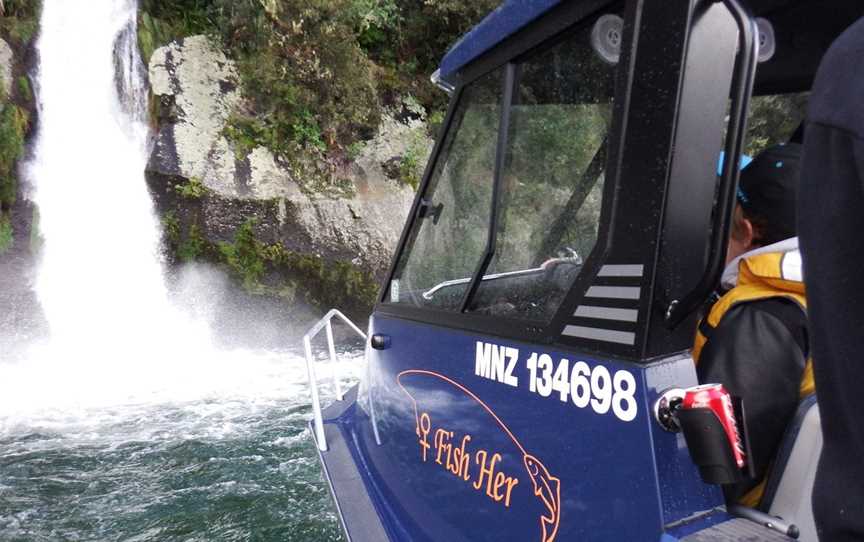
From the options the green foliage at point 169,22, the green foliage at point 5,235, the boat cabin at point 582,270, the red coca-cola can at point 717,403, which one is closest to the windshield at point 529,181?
the boat cabin at point 582,270

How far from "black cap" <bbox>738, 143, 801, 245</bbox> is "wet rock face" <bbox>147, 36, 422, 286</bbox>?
434 inches

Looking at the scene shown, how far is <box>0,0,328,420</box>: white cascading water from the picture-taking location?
39.1ft

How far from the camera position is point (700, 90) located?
1211 mm

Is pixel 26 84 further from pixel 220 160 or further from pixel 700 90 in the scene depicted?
pixel 700 90

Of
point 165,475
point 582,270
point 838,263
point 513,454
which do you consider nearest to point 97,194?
point 165,475

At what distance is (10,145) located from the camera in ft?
36.8

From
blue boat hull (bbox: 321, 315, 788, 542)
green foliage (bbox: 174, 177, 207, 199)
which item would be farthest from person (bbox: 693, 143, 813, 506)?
green foliage (bbox: 174, 177, 207, 199)

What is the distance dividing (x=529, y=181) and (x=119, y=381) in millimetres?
8947

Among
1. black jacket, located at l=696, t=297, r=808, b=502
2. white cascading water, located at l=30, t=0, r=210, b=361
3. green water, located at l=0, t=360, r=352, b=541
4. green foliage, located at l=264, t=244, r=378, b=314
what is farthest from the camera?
green foliage, located at l=264, t=244, r=378, b=314

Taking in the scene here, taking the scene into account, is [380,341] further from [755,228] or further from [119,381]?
[119,381]

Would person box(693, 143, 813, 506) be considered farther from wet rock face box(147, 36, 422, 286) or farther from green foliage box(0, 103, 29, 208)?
green foliage box(0, 103, 29, 208)

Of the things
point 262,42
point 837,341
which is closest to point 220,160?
point 262,42

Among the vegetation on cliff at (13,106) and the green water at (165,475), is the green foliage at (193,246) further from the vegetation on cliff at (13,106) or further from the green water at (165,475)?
the green water at (165,475)

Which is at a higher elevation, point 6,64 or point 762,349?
point 6,64
